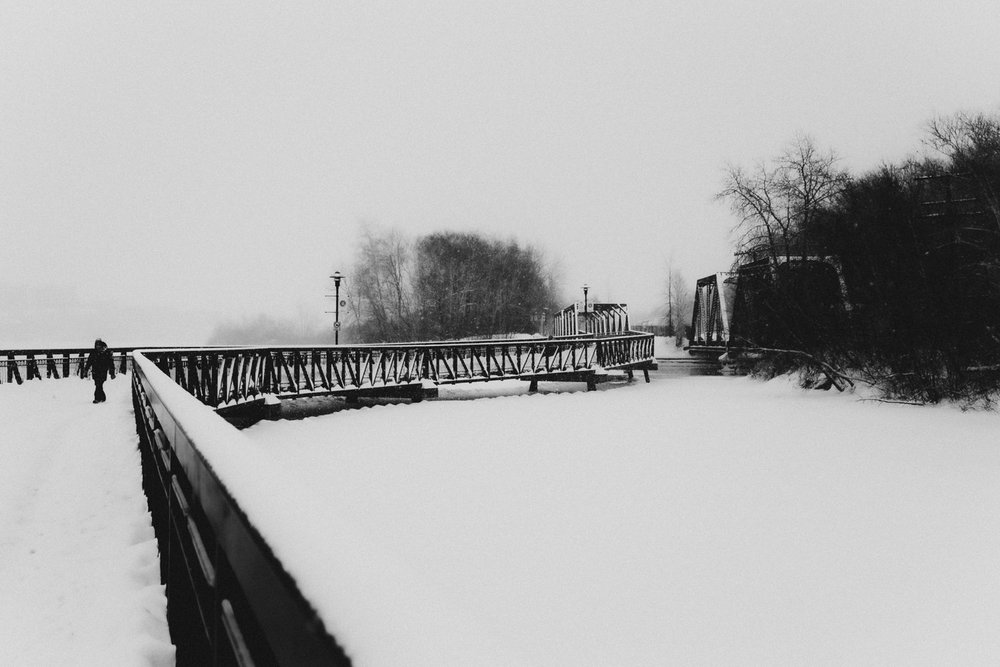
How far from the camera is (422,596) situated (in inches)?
26.4

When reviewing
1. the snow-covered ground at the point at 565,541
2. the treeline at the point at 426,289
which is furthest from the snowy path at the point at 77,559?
the treeline at the point at 426,289

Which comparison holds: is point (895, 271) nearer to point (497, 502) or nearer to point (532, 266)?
point (497, 502)

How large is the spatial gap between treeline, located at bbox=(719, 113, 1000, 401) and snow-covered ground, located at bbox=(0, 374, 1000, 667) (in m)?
2.09

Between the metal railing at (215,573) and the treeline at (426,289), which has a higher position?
the treeline at (426,289)

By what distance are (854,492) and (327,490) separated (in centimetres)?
718

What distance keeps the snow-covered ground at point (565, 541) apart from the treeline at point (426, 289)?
1452 inches

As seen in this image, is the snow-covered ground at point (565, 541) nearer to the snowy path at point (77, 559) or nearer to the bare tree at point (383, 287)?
the snowy path at point (77, 559)

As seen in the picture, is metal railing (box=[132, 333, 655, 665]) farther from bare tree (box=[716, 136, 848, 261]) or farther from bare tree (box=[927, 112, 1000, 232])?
bare tree (box=[716, 136, 848, 261])

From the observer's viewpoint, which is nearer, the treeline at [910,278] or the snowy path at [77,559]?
the snowy path at [77,559]

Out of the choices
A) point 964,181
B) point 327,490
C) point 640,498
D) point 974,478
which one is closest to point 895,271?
point 964,181

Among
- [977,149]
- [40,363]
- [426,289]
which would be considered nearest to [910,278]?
[977,149]

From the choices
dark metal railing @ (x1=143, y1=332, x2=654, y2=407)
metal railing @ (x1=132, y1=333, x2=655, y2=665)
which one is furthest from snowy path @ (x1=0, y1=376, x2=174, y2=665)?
dark metal railing @ (x1=143, y1=332, x2=654, y2=407)

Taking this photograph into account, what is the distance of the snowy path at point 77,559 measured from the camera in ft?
9.21

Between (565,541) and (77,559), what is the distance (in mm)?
4400
